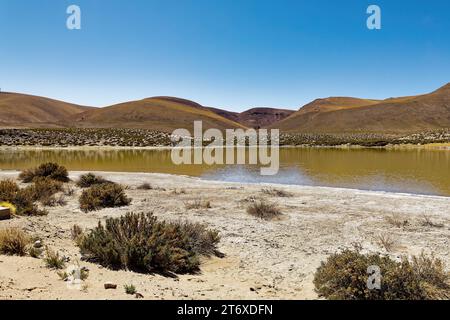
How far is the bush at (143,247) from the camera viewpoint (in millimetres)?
5824

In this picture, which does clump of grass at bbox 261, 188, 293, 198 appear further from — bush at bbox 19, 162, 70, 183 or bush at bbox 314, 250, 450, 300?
bush at bbox 19, 162, 70, 183

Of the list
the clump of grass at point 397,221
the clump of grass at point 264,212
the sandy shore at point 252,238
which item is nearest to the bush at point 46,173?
the sandy shore at point 252,238

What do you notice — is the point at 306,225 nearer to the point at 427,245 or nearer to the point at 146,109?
the point at 427,245

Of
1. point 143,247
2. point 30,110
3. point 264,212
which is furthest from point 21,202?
point 30,110

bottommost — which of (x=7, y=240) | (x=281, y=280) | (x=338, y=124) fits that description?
(x=281, y=280)

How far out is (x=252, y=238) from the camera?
8.04 metres

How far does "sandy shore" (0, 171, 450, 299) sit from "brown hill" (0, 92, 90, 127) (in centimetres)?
12507

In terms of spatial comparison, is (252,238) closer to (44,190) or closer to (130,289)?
(130,289)

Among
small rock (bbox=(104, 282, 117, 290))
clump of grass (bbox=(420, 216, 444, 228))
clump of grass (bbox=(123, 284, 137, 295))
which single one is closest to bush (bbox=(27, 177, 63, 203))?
small rock (bbox=(104, 282, 117, 290))

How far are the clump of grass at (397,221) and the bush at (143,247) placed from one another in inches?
189
